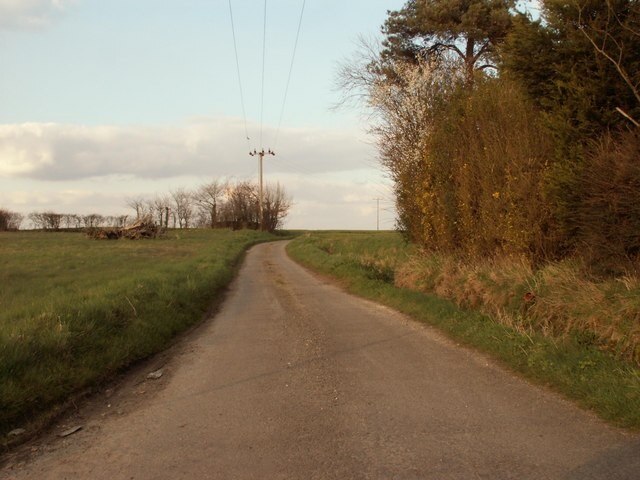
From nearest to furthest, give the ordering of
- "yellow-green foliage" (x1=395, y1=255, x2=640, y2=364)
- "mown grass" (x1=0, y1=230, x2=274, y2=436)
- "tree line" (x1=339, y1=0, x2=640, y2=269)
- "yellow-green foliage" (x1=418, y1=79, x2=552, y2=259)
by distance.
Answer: "mown grass" (x1=0, y1=230, x2=274, y2=436) → "yellow-green foliage" (x1=395, y1=255, x2=640, y2=364) → "tree line" (x1=339, y1=0, x2=640, y2=269) → "yellow-green foliage" (x1=418, y1=79, x2=552, y2=259)

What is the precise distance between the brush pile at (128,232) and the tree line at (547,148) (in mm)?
43069

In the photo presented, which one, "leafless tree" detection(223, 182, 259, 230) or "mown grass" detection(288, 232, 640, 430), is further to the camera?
"leafless tree" detection(223, 182, 259, 230)

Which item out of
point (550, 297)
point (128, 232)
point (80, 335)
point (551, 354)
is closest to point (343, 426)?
point (551, 354)

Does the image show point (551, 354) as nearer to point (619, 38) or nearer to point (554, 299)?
point (554, 299)

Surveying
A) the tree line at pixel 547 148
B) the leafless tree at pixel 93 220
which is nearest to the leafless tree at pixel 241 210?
the leafless tree at pixel 93 220

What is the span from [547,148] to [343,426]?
7299 millimetres

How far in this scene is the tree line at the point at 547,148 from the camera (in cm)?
777

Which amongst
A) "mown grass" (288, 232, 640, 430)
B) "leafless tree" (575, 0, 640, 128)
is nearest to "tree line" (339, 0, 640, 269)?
"leafless tree" (575, 0, 640, 128)

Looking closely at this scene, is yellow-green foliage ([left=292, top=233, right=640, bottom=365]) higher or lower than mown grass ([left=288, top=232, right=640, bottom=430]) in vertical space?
higher

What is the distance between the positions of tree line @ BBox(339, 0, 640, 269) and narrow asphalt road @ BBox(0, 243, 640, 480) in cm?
299

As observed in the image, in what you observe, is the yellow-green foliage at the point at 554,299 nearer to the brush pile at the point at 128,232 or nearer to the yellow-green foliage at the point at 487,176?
the yellow-green foliage at the point at 487,176

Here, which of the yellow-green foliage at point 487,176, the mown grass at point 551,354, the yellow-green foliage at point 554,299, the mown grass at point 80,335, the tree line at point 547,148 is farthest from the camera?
the yellow-green foliage at point 487,176

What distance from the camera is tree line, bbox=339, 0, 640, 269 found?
25.5ft

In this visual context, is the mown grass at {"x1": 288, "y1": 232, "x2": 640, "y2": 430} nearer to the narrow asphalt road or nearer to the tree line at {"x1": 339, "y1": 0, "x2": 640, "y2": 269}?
the narrow asphalt road
